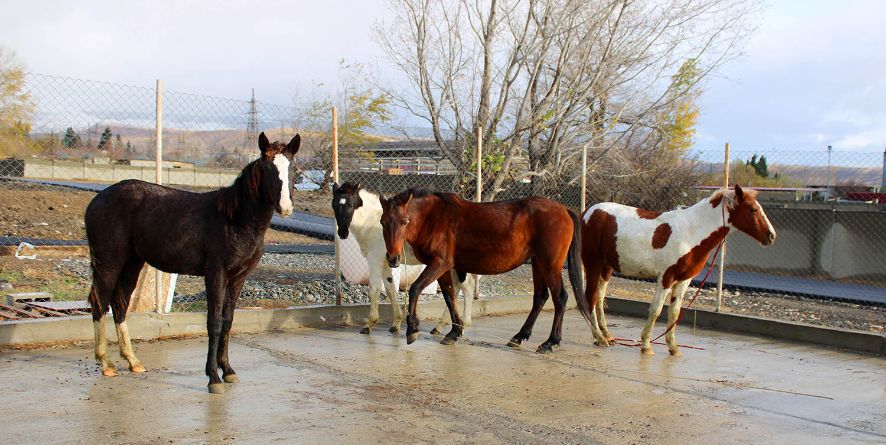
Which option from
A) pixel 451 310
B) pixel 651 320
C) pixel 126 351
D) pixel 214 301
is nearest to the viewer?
pixel 214 301

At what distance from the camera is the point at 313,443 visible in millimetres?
4441

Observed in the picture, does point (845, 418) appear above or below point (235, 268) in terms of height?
below

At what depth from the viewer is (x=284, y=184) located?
555 centimetres

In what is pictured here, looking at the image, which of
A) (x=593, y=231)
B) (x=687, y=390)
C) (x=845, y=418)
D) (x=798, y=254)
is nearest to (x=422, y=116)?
(x=593, y=231)

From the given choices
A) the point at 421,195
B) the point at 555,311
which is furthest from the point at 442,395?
the point at 421,195

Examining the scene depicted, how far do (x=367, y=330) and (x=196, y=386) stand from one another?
8.88 feet

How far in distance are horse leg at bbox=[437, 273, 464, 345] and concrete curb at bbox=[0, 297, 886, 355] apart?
113 cm

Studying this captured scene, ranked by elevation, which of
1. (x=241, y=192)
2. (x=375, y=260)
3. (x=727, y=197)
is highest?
(x=727, y=197)

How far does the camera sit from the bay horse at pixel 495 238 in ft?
24.6

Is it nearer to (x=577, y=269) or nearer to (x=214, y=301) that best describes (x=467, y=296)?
(x=577, y=269)

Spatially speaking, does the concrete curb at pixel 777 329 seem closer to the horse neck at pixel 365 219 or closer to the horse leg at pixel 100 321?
the horse neck at pixel 365 219

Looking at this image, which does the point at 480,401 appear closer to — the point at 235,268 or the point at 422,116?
the point at 235,268

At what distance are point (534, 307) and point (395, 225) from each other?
1736 mm

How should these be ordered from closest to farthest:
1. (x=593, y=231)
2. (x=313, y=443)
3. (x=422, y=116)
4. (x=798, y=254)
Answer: (x=313, y=443), (x=593, y=231), (x=422, y=116), (x=798, y=254)
